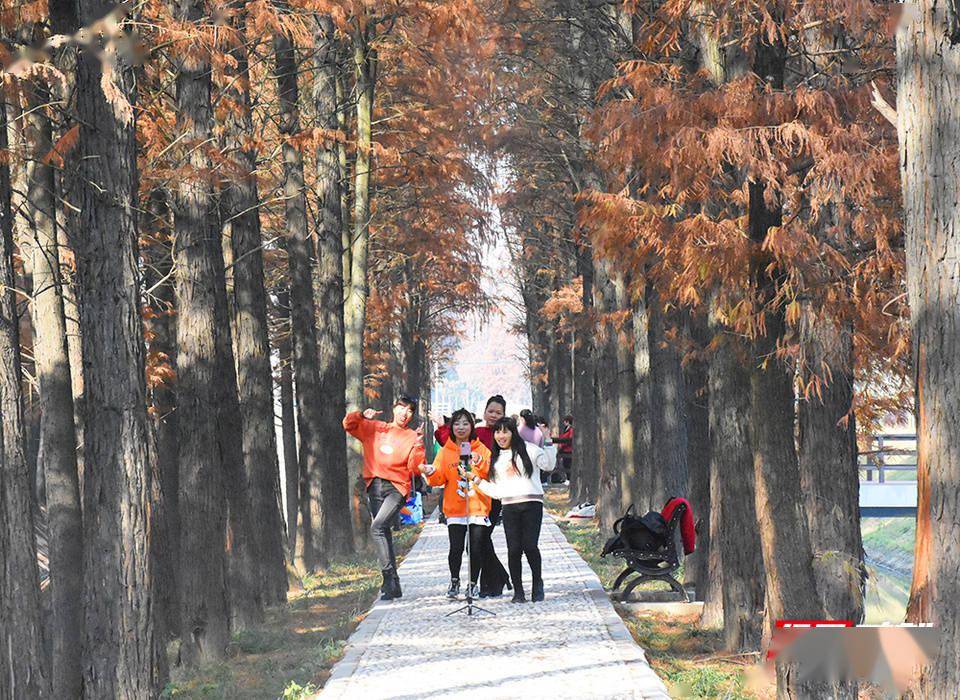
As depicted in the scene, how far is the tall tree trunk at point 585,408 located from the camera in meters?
32.4

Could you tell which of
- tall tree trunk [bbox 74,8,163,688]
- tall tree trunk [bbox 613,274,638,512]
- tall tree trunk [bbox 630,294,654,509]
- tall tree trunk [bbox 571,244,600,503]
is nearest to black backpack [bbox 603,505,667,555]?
tall tree trunk [bbox 630,294,654,509]

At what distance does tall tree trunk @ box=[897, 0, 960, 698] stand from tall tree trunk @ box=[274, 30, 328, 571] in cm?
1524

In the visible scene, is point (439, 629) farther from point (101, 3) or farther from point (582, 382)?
point (582, 382)

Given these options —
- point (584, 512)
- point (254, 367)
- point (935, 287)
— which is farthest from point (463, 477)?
point (584, 512)

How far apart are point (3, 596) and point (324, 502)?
40.5 feet

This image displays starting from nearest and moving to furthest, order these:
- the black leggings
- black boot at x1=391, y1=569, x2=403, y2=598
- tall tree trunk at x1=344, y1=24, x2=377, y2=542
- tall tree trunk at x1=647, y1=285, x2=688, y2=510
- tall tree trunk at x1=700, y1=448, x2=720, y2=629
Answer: tall tree trunk at x1=700, y1=448, x2=720, y2=629, the black leggings, black boot at x1=391, y1=569, x2=403, y2=598, tall tree trunk at x1=647, y1=285, x2=688, y2=510, tall tree trunk at x1=344, y1=24, x2=377, y2=542

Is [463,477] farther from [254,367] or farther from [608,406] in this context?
[608,406]

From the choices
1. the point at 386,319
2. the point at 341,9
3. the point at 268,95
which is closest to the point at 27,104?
the point at 341,9

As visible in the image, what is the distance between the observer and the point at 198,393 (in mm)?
14383

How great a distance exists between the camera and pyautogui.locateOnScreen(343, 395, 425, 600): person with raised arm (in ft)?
50.6

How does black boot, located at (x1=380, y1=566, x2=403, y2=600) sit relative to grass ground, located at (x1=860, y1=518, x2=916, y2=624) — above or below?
above

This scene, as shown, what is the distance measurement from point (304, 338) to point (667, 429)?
5.77 metres

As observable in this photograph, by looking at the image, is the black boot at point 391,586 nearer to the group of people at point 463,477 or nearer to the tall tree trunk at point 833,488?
the group of people at point 463,477

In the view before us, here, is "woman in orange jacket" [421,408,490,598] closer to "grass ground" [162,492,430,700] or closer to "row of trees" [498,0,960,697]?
"grass ground" [162,492,430,700]
